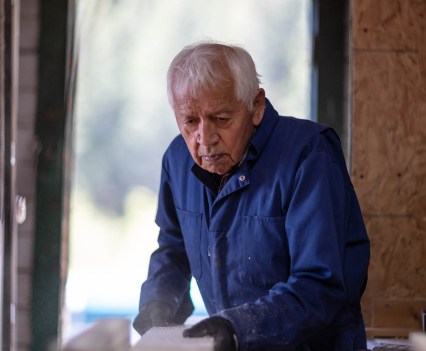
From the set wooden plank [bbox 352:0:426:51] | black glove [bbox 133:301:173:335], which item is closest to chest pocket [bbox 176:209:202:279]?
black glove [bbox 133:301:173:335]

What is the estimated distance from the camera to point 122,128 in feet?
18.0

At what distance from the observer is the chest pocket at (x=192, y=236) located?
2.78 meters

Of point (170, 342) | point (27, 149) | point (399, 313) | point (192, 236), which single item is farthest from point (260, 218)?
point (27, 149)

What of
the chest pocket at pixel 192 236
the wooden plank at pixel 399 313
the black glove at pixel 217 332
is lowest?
the wooden plank at pixel 399 313

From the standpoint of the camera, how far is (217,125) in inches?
101

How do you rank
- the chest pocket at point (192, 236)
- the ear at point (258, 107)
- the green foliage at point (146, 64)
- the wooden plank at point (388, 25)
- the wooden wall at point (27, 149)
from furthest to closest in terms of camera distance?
1. the green foliage at point (146, 64)
2. the wooden wall at point (27, 149)
3. the wooden plank at point (388, 25)
4. the chest pocket at point (192, 236)
5. the ear at point (258, 107)

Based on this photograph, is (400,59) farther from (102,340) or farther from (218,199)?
(102,340)

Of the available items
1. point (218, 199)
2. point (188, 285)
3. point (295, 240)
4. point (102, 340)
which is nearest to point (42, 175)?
point (188, 285)

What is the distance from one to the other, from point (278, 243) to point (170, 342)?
0.69 meters

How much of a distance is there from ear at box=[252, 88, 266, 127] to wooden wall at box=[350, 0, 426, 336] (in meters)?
1.21

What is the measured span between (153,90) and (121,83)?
0.28 m

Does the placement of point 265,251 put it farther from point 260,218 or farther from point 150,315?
point 150,315

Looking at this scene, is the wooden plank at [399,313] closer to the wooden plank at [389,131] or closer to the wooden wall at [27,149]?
the wooden plank at [389,131]

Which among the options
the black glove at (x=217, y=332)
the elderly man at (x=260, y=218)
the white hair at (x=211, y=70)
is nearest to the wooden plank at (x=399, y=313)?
the elderly man at (x=260, y=218)
